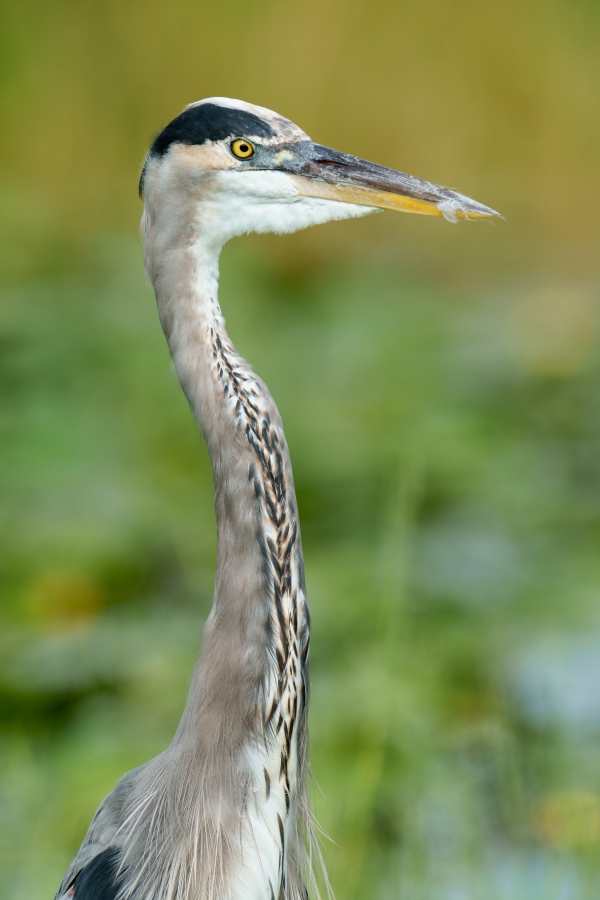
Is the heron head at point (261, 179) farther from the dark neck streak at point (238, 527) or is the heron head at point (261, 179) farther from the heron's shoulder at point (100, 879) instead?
the heron's shoulder at point (100, 879)

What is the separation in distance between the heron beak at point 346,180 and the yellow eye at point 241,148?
37 millimetres

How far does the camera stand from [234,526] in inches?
59.2

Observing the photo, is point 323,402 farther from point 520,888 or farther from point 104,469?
point 520,888

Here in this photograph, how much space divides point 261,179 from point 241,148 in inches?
1.8

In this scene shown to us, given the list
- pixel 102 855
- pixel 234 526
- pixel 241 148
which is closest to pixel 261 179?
pixel 241 148

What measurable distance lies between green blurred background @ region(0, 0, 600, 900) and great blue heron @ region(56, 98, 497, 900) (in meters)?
0.56

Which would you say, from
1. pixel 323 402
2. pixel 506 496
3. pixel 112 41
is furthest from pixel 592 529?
pixel 112 41

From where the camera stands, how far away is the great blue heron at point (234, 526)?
1.51 meters

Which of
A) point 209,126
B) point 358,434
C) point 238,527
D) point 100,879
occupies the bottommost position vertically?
point 100,879

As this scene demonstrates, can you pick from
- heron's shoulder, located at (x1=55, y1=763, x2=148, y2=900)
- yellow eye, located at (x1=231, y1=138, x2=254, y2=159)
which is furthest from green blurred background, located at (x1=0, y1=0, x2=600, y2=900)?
yellow eye, located at (x1=231, y1=138, x2=254, y2=159)

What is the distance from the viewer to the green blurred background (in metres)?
2.47

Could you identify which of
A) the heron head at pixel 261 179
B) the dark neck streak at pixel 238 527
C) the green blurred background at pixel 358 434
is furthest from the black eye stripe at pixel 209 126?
the green blurred background at pixel 358 434

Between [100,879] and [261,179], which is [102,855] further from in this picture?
[261,179]

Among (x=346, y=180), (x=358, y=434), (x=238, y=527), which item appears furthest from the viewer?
(x=358, y=434)
